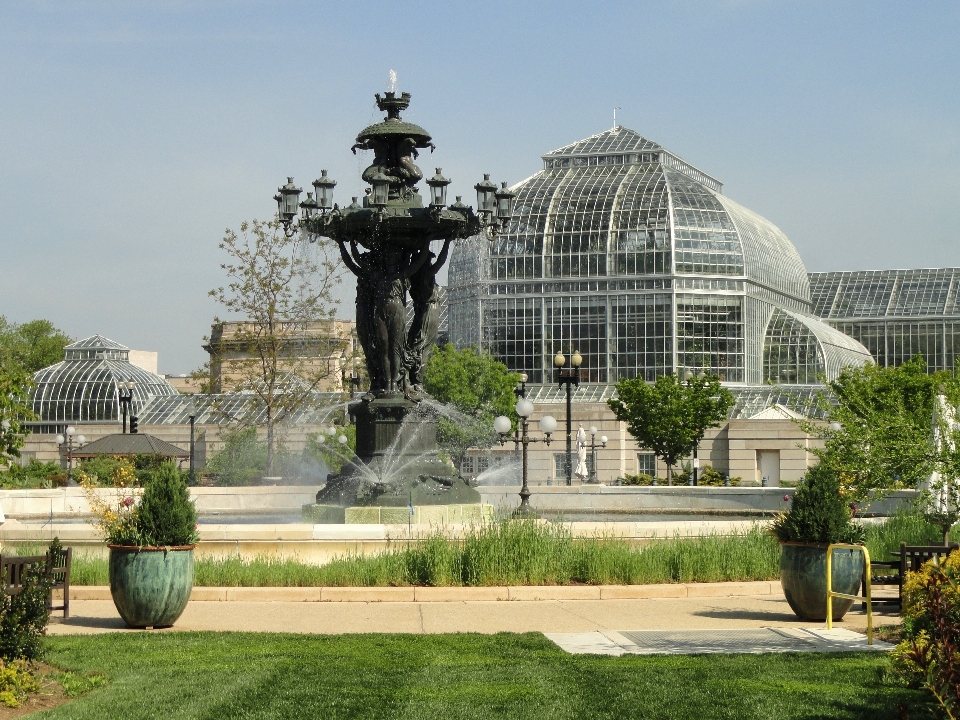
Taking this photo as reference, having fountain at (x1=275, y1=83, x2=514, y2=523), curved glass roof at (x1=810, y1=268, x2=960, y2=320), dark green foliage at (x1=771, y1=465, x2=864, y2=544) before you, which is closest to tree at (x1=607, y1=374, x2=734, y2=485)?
fountain at (x1=275, y1=83, x2=514, y2=523)

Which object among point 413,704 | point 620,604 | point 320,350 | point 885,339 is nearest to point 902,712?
point 413,704

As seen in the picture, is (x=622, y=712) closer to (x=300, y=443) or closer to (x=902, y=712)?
(x=902, y=712)

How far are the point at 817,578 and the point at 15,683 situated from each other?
779 cm

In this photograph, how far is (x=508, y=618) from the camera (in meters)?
12.9

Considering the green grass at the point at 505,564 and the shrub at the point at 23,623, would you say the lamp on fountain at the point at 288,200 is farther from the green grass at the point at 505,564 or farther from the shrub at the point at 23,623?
the shrub at the point at 23,623

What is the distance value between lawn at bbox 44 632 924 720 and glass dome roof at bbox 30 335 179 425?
6437 centimetres

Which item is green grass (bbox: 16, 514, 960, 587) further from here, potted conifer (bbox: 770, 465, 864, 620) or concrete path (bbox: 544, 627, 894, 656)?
concrete path (bbox: 544, 627, 894, 656)

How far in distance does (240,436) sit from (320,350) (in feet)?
14.4

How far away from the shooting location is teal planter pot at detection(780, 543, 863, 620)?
500 inches

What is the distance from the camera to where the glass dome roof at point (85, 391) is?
7538cm

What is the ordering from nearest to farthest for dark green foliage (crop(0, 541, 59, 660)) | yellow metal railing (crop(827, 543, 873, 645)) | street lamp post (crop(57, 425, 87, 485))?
1. dark green foliage (crop(0, 541, 59, 660))
2. yellow metal railing (crop(827, 543, 873, 645))
3. street lamp post (crop(57, 425, 87, 485))

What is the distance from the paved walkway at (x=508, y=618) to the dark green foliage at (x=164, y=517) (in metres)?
0.88

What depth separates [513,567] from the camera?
14.9 metres

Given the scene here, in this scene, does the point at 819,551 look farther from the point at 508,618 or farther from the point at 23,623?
the point at 23,623
